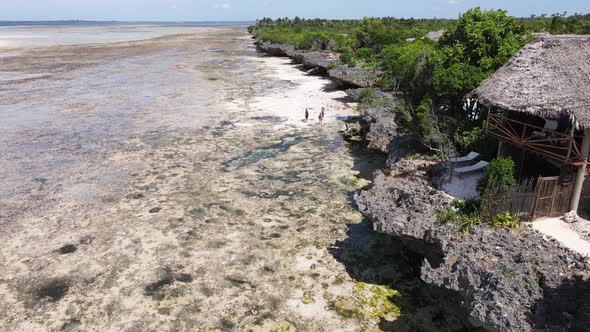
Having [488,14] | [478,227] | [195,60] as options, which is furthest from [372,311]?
[195,60]

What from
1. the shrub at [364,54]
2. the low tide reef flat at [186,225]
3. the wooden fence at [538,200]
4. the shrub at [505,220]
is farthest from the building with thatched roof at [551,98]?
the shrub at [364,54]

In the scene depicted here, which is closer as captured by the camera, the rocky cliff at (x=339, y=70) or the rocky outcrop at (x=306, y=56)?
the rocky cliff at (x=339, y=70)

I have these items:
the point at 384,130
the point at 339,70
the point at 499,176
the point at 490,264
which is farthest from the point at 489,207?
the point at 339,70

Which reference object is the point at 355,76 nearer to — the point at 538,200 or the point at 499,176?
the point at 499,176

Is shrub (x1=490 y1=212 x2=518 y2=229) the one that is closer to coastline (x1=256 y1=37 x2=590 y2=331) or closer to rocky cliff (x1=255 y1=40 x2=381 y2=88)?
coastline (x1=256 y1=37 x2=590 y2=331)

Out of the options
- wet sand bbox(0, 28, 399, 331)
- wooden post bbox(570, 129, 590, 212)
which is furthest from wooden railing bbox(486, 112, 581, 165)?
wet sand bbox(0, 28, 399, 331)

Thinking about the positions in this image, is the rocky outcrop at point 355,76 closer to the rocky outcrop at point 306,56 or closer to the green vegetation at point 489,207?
the rocky outcrop at point 306,56
